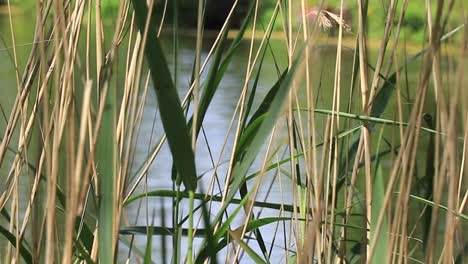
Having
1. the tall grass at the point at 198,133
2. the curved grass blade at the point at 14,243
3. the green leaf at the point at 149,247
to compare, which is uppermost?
the tall grass at the point at 198,133

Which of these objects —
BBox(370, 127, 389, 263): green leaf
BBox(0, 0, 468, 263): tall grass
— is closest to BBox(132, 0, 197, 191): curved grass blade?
BBox(0, 0, 468, 263): tall grass

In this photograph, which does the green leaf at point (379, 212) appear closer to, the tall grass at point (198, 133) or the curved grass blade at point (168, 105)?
the tall grass at point (198, 133)

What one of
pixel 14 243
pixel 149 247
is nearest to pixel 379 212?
pixel 149 247

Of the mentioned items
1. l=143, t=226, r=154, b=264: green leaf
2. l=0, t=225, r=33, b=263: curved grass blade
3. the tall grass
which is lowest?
l=0, t=225, r=33, b=263: curved grass blade

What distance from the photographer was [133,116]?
63cm

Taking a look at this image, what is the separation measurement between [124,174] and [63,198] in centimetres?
7

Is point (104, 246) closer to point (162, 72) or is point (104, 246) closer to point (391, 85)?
point (162, 72)

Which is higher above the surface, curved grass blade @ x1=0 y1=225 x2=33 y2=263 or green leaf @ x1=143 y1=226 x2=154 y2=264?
green leaf @ x1=143 y1=226 x2=154 y2=264

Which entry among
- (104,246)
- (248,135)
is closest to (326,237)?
(248,135)

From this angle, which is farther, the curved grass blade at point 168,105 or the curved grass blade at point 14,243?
the curved grass blade at point 14,243

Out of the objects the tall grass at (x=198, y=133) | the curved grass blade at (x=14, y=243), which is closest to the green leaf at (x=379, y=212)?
the tall grass at (x=198, y=133)

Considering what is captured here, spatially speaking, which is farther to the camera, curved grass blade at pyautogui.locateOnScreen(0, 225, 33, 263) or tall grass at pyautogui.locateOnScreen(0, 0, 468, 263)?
curved grass blade at pyautogui.locateOnScreen(0, 225, 33, 263)

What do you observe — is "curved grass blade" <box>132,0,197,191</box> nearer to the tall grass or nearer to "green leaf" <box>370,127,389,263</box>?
the tall grass

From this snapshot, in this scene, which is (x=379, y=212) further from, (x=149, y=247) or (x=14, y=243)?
(x=14, y=243)
